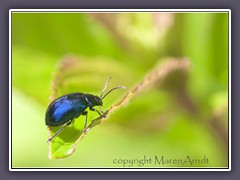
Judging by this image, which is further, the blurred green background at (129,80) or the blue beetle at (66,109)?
the blurred green background at (129,80)

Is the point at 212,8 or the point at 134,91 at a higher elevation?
the point at 212,8

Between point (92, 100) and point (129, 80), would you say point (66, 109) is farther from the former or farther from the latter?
point (129, 80)

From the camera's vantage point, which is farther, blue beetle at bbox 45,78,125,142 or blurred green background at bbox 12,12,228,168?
blurred green background at bbox 12,12,228,168

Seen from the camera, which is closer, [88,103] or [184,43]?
[88,103]

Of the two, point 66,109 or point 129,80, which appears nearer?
point 66,109

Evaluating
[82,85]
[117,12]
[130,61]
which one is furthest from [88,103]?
[117,12]

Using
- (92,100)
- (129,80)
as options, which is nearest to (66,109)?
(92,100)

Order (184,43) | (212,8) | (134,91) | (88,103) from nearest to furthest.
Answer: (134,91)
(88,103)
(184,43)
(212,8)
